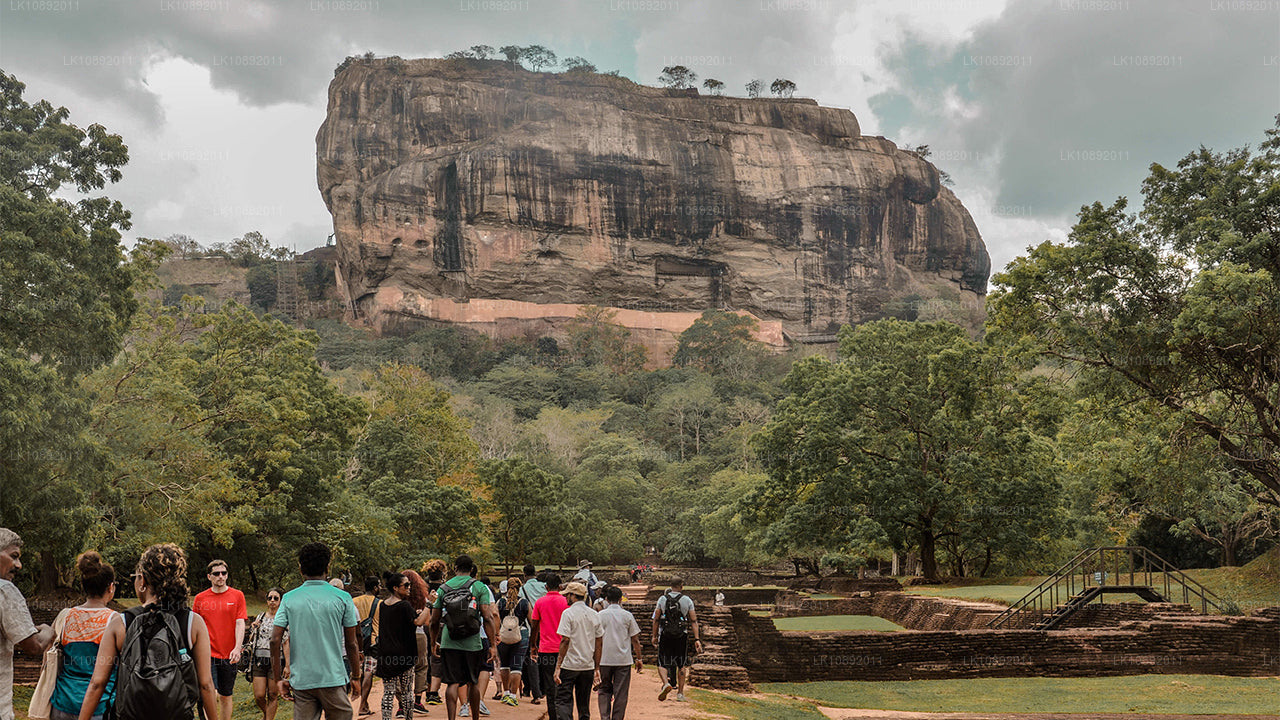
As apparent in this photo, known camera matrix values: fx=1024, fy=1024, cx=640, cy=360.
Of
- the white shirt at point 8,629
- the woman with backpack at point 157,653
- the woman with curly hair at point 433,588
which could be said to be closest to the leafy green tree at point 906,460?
the woman with curly hair at point 433,588

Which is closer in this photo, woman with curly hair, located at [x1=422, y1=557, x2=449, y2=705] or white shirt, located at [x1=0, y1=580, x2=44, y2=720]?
white shirt, located at [x1=0, y1=580, x2=44, y2=720]

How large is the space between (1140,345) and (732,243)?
81584mm

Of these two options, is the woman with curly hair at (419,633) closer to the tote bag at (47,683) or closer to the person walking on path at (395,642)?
the person walking on path at (395,642)

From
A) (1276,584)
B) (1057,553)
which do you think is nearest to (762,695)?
(1276,584)

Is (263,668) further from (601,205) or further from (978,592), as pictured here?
(601,205)

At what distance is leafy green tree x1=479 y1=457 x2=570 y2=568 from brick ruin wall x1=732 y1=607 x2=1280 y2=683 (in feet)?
72.0

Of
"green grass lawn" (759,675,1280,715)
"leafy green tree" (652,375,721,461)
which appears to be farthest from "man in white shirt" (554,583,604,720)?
"leafy green tree" (652,375,721,461)

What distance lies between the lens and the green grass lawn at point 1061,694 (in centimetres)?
1233

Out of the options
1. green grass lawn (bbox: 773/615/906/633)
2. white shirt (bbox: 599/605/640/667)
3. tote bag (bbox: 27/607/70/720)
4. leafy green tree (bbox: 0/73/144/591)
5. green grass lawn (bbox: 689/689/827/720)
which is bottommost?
green grass lawn (bbox: 773/615/906/633)

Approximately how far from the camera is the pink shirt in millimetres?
8609

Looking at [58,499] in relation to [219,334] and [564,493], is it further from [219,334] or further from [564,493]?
[564,493]

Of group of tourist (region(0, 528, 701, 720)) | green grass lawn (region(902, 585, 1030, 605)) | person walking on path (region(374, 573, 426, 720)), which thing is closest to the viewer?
group of tourist (region(0, 528, 701, 720))

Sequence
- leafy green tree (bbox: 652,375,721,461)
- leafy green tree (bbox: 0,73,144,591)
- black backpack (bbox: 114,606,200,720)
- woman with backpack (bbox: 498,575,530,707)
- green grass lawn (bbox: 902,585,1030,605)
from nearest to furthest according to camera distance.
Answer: black backpack (bbox: 114,606,200,720), woman with backpack (bbox: 498,575,530,707), leafy green tree (bbox: 0,73,144,591), green grass lawn (bbox: 902,585,1030,605), leafy green tree (bbox: 652,375,721,461)

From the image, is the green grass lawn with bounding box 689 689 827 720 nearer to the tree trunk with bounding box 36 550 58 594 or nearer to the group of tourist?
the group of tourist
